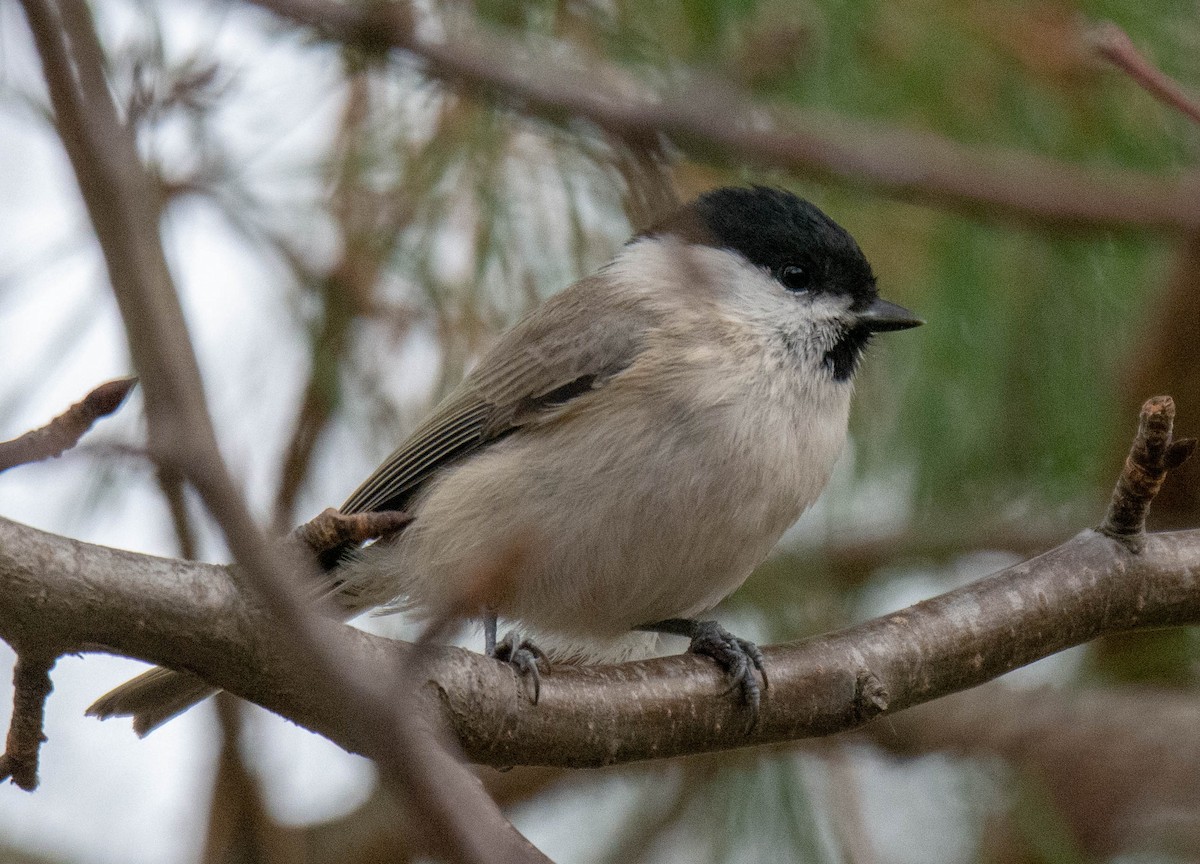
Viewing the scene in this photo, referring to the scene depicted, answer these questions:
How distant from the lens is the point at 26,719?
53.3 inches

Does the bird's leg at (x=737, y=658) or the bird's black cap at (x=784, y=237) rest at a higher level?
the bird's black cap at (x=784, y=237)

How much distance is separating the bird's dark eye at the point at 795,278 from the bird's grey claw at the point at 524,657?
2.85 feet

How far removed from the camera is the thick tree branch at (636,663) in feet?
4.41

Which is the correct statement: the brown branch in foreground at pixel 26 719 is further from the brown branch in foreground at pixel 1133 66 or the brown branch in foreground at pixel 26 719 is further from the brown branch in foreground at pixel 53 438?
the brown branch in foreground at pixel 1133 66

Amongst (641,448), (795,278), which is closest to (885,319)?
(795,278)

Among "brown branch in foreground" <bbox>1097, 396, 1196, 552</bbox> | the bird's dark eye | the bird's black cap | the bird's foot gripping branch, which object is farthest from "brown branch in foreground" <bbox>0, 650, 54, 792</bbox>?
the bird's dark eye

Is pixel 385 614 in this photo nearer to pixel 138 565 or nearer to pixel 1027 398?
pixel 138 565

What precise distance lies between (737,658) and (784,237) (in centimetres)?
86

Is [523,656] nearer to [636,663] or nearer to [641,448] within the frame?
[636,663]

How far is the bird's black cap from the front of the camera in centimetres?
243

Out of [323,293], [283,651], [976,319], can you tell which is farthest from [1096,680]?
[283,651]

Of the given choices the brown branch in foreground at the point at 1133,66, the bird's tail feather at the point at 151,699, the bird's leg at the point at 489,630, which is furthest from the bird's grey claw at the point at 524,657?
the brown branch in foreground at the point at 1133,66

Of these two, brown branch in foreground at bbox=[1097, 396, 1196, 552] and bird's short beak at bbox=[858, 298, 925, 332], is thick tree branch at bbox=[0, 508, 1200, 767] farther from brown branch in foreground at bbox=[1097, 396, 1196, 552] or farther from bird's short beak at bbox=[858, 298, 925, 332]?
bird's short beak at bbox=[858, 298, 925, 332]

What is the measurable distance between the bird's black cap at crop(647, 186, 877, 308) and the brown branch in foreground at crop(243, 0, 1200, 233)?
6.5 inches
